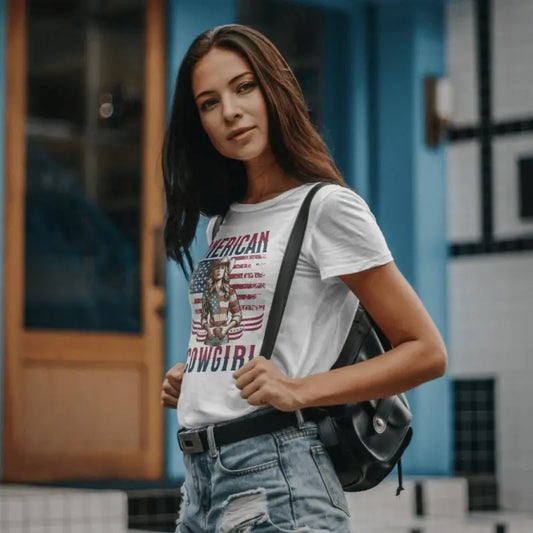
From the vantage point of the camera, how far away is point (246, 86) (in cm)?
159

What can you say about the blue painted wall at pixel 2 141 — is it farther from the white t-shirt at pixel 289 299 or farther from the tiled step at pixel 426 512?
the white t-shirt at pixel 289 299

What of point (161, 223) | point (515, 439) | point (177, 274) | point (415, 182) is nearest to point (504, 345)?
point (515, 439)

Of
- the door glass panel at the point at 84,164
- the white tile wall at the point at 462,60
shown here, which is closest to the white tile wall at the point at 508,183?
the white tile wall at the point at 462,60

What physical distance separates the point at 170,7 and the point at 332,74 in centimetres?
132

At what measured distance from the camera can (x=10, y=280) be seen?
5344 mm

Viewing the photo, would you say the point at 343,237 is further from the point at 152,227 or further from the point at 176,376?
the point at 152,227

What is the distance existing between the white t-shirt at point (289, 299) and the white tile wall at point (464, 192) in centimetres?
537

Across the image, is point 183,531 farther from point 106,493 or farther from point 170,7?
point 170,7

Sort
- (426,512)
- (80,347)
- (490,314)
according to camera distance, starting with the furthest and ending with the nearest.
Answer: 1. (490,314)
2. (426,512)
3. (80,347)

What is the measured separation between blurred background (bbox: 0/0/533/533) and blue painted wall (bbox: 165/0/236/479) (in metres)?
0.01

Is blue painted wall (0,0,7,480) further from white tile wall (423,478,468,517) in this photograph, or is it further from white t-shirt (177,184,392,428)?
white t-shirt (177,184,392,428)

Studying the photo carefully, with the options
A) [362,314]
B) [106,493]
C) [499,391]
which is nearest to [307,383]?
[362,314]

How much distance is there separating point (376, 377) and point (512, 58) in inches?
218

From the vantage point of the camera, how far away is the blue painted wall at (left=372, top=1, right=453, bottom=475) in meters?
6.71
